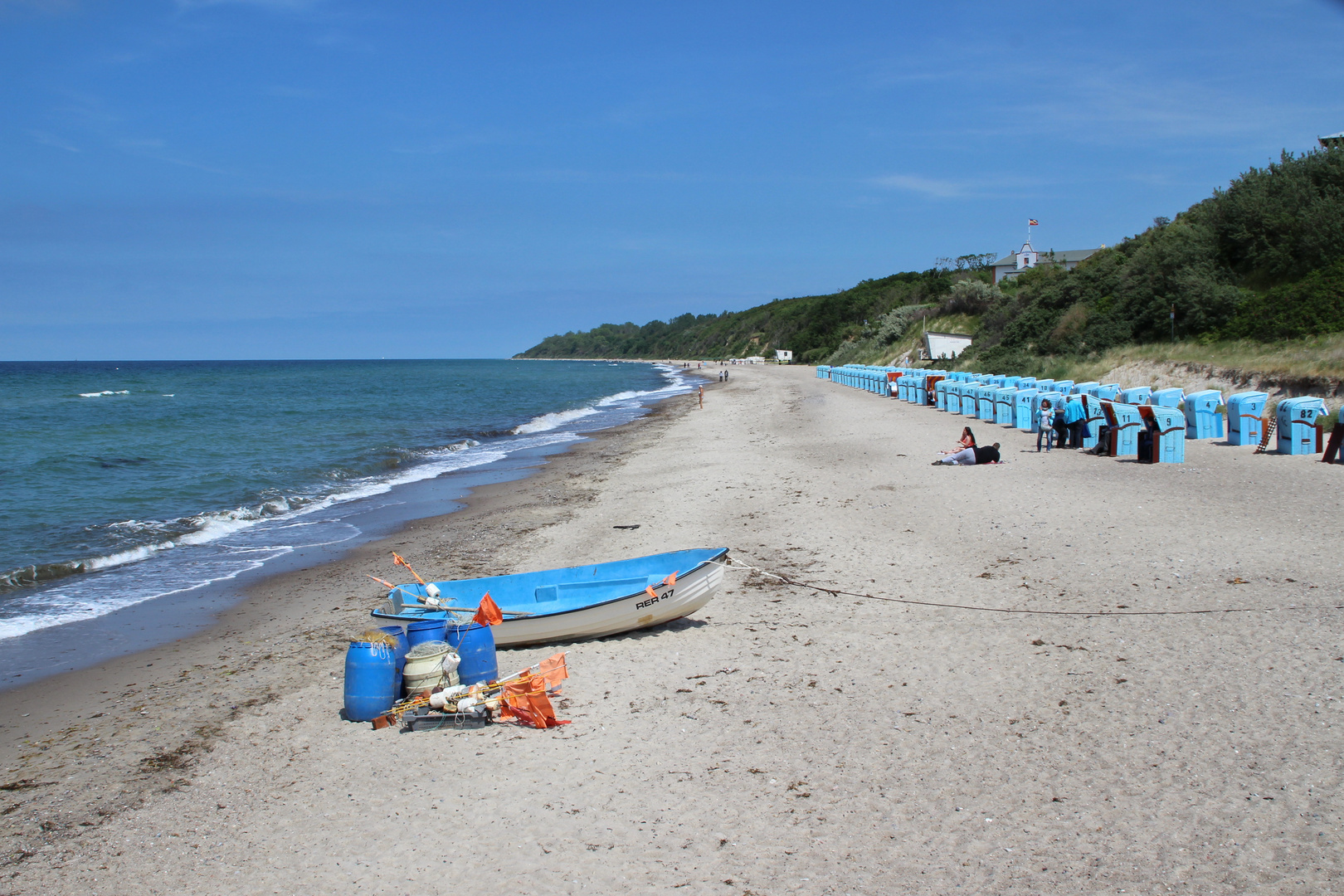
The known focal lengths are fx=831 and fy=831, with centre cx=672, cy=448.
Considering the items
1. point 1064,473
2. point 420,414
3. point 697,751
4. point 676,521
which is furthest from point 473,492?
point 420,414

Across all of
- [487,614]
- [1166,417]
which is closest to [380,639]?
[487,614]

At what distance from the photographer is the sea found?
10.3 m

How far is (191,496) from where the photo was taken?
1819 centimetres

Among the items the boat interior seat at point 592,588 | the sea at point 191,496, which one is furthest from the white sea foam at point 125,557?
the boat interior seat at point 592,588

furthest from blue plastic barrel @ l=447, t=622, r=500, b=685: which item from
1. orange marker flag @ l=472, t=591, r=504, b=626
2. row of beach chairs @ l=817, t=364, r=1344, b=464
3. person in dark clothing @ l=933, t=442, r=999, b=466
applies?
row of beach chairs @ l=817, t=364, r=1344, b=464

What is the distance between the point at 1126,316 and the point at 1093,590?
2921cm

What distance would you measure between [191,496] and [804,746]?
Answer: 16941 mm

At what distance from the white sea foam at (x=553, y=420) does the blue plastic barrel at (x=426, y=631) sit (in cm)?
2671

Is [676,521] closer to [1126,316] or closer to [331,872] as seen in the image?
[331,872]

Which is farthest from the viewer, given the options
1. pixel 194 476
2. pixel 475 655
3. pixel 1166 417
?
pixel 194 476

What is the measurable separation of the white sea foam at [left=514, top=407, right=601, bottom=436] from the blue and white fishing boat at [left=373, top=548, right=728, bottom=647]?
2509 centimetres

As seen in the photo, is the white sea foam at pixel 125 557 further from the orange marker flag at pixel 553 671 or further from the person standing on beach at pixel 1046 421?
the person standing on beach at pixel 1046 421

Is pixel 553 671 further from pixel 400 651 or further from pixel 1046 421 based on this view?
pixel 1046 421

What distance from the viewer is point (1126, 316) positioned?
33406 millimetres
